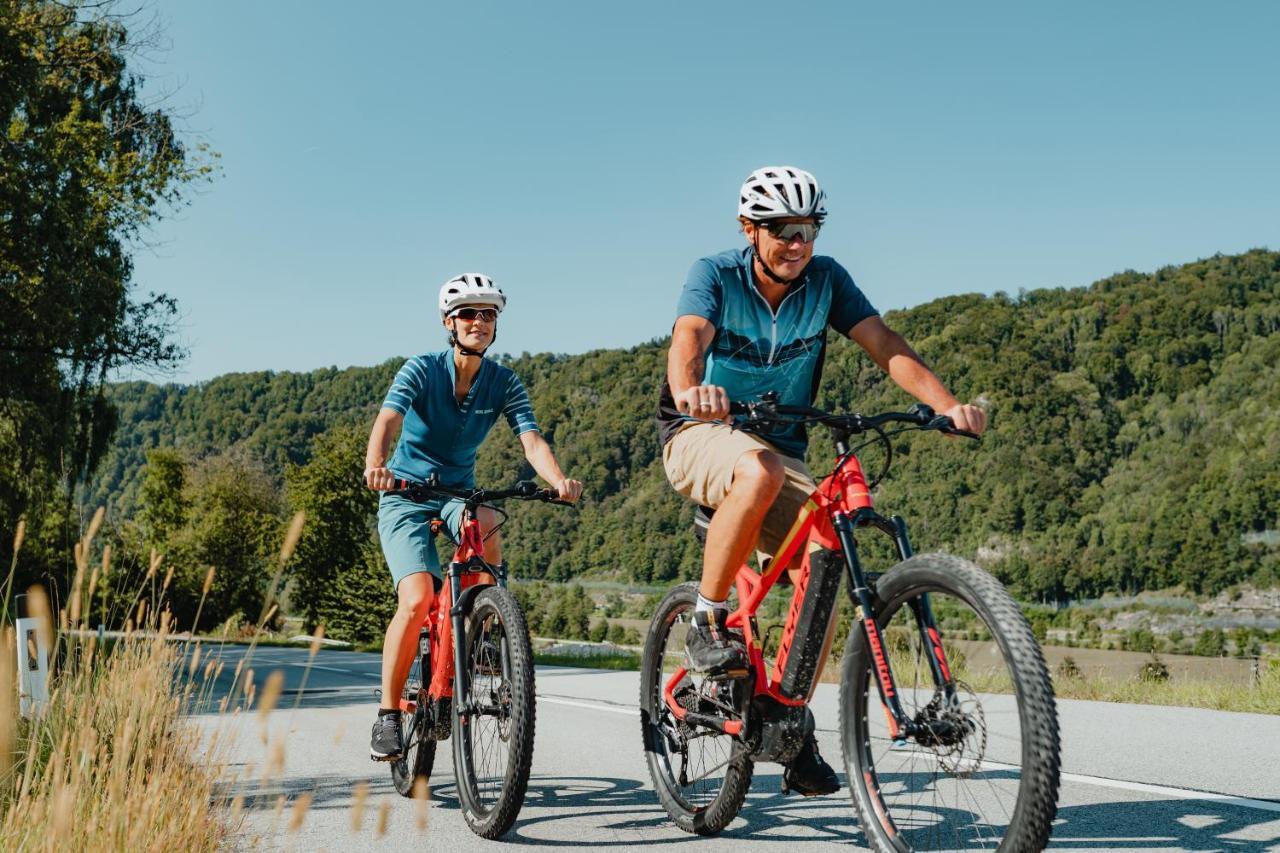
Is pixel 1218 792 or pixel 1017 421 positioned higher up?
pixel 1017 421

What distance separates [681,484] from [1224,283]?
134506 millimetres

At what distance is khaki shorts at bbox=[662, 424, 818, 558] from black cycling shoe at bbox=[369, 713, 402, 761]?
1.75m

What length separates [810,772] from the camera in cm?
384

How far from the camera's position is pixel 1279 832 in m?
3.93

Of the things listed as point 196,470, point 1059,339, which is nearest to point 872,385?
point 1059,339

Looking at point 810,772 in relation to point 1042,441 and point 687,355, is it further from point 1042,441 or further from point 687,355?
point 1042,441

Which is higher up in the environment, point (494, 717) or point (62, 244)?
→ point (62, 244)

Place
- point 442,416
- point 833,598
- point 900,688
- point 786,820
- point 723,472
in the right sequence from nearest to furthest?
point 900,688, point 833,598, point 723,472, point 786,820, point 442,416

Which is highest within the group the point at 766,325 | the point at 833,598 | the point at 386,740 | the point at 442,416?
the point at 766,325

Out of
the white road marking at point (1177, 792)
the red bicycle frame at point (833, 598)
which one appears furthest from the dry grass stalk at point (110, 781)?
the white road marking at point (1177, 792)

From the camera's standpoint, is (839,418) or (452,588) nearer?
(839,418)

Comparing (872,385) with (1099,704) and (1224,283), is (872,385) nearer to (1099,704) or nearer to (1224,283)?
(1224,283)

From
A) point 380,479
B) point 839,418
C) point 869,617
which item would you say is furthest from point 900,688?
point 380,479

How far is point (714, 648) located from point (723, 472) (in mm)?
598
